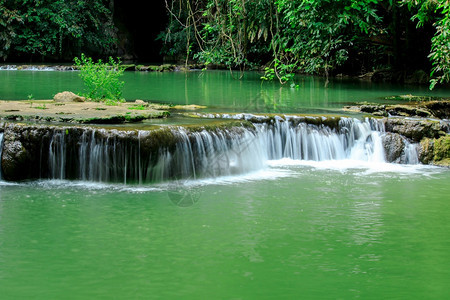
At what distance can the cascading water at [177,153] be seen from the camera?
8.96 m

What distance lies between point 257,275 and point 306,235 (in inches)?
50.8

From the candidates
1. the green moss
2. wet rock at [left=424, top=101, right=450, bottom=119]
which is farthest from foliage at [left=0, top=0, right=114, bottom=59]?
the green moss

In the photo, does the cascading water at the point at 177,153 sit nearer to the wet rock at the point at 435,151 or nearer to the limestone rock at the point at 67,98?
the wet rock at the point at 435,151

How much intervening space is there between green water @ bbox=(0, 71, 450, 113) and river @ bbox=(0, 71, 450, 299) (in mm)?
3667

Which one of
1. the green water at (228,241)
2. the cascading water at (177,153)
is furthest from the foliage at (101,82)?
the green water at (228,241)

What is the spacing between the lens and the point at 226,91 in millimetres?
17406

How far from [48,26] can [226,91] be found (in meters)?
13.8

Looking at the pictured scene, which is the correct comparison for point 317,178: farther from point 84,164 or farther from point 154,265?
point 154,265

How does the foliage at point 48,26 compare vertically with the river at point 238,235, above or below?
above

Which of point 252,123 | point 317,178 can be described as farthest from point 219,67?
point 317,178

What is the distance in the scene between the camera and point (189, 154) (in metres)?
9.40

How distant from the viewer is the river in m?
5.30

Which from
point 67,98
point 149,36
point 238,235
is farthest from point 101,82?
point 149,36

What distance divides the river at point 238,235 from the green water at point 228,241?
0.02m
